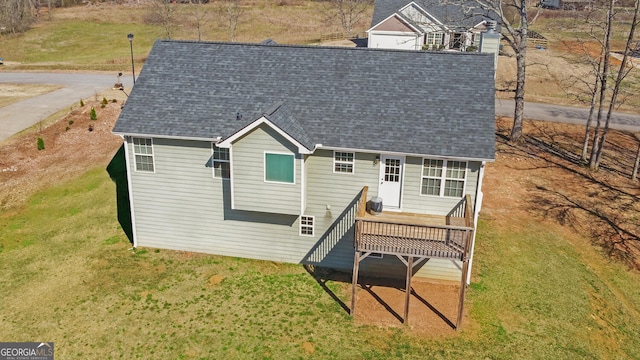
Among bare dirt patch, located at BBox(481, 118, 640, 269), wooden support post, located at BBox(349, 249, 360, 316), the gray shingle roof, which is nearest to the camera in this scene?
wooden support post, located at BBox(349, 249, 360, 316)

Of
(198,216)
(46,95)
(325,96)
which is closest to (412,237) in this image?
(325,96)

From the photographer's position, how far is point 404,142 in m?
18.3

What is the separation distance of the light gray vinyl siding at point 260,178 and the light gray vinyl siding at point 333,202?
103cm

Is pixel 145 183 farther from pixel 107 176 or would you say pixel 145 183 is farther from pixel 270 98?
pixel 107 176

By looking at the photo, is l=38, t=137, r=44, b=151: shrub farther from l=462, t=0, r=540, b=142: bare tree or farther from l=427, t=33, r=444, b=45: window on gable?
l=427, t=33, r=444, b=45: window on gable

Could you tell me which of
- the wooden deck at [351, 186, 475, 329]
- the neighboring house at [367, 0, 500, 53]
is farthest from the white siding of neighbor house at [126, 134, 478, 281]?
the neighboring house at [367, 0, 500, 53]

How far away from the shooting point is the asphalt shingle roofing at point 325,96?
18.4 m

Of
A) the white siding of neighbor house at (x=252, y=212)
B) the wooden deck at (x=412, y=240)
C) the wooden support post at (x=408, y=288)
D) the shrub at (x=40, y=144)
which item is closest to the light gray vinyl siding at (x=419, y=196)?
the white siding of neighbor house at (x=252, y=212)

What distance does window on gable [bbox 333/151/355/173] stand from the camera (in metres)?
19.0

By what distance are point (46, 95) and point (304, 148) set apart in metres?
34.6

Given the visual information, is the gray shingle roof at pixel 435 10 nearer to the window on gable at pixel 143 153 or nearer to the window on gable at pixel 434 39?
the window on gable at pixel 434 39

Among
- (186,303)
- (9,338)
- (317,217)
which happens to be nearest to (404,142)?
(317,217)

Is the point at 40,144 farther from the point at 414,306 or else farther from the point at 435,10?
the point at 435,10

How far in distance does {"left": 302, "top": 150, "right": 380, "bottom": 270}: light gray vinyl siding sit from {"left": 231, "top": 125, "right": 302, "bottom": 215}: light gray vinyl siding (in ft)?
3.38
